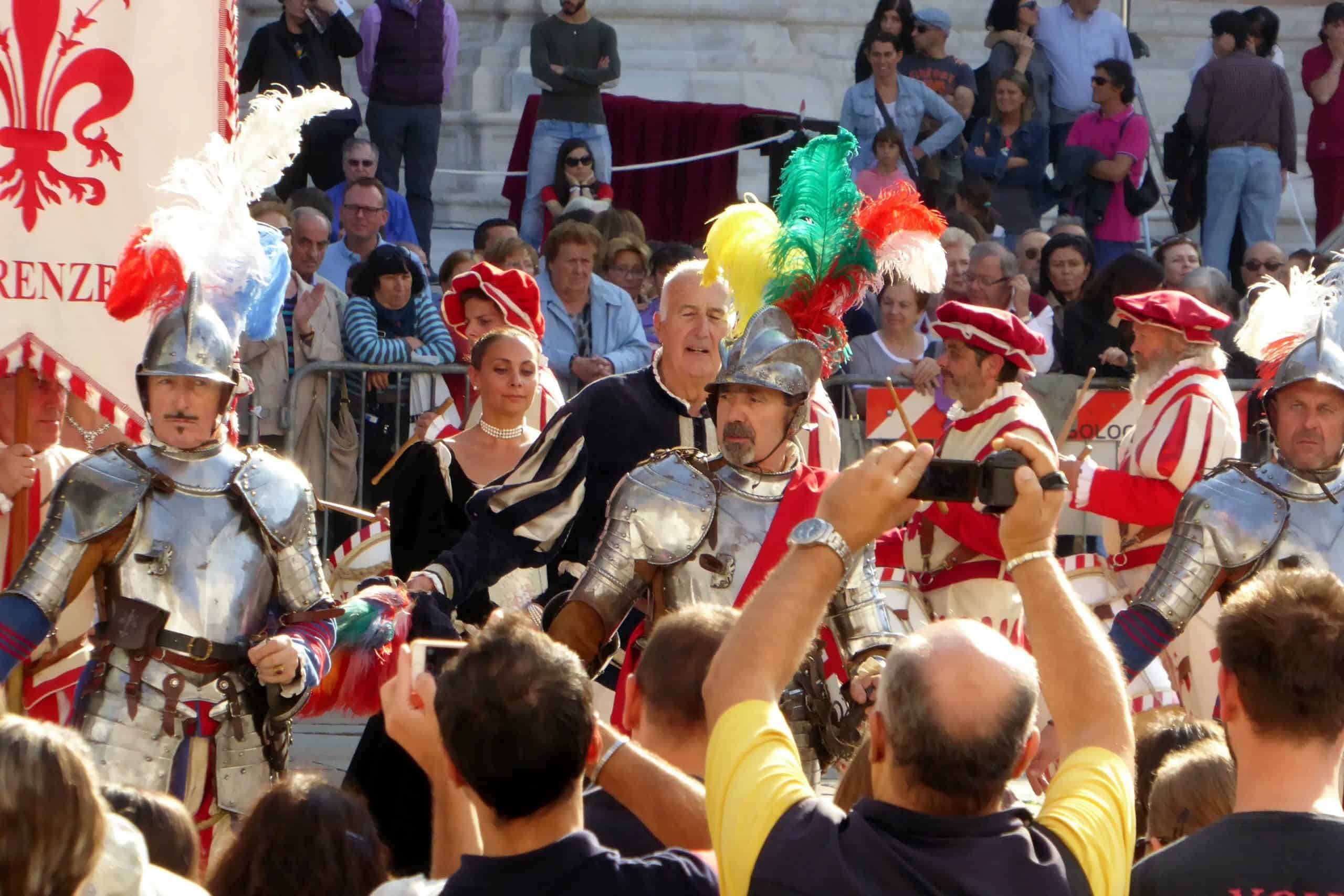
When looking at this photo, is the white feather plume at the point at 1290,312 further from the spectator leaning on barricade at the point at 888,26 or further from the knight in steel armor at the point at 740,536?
the spectator leaning on barricade at the point at 888,26

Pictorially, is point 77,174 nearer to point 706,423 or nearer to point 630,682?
point 706,423

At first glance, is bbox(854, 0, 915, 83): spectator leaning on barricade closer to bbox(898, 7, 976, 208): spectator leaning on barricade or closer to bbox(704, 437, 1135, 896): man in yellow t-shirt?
bbox(898, 7, 976, 208): spectator leaning on barricade

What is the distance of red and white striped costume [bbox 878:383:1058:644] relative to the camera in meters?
6.69

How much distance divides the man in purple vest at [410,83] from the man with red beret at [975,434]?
15.7 ft

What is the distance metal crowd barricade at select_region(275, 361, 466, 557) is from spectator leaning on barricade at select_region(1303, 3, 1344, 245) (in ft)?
20.4

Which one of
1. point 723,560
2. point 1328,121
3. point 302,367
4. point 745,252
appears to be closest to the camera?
point 723,560

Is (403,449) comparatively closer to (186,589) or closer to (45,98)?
(45,98)

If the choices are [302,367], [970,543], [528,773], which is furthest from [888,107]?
[528,773]

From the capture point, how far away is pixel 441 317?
8961mm

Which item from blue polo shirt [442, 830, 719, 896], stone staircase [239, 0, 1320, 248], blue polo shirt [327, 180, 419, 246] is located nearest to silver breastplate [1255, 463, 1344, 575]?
blue polo shirt [442, 830, 719, 896]

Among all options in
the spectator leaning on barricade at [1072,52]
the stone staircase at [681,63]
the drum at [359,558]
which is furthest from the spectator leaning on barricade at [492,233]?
the spectator leaning on barricade at [1072,52]

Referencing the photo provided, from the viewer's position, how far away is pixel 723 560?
16.1ft

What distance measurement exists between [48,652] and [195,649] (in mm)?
1305

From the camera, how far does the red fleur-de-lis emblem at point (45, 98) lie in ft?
18.7
